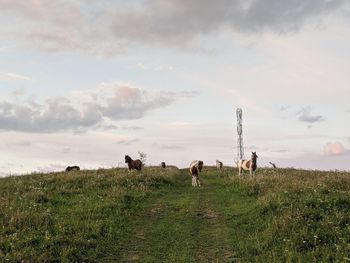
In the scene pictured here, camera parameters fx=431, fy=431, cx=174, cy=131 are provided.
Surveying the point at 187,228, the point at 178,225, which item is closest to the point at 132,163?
the point at 178,225

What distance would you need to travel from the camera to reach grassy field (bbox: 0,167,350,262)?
15.0 metres

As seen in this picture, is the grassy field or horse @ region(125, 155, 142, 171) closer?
the grassy field

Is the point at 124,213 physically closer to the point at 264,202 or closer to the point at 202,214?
the point at 202,214

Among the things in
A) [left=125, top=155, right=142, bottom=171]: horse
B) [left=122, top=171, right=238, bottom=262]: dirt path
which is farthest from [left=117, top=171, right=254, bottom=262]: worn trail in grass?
[left=125, top=155, right=142, bottom=171]: horse

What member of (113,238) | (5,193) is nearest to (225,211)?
(113,238)

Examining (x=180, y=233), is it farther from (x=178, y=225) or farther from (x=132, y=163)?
(x=132, y=163)

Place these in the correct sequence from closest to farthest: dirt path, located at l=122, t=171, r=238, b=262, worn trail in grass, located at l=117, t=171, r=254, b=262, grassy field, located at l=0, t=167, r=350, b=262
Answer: grassy field, located at l=0, t=167, r=350, b=262 → dirt path, located at l=122, t=171, r=238, b=262 → worn trail in grass, located at l=117, t=171, r=254, b=262

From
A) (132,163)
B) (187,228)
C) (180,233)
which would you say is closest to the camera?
(180,233)

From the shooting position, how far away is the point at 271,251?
15148 mm

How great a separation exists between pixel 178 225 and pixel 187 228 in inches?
25.5

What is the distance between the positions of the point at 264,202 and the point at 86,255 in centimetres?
979

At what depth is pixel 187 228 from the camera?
19016mm

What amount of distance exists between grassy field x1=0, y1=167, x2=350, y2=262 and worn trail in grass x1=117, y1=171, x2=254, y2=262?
4cm

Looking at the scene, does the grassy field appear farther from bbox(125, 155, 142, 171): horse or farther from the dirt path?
bbox(125, 155, 142, 171): horse
